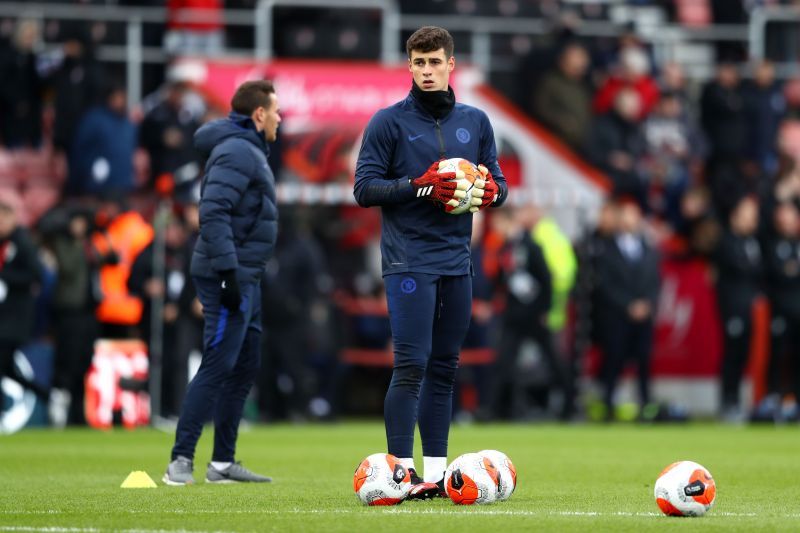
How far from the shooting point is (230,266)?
32.6ft

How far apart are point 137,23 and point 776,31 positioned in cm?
994

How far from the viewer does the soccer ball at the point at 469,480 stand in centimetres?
872

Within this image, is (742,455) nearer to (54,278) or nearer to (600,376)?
(600,376)

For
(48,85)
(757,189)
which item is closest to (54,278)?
(48,85)

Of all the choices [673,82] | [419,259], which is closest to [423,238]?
[419,259]

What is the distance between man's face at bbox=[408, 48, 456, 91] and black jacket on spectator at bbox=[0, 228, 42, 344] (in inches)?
361

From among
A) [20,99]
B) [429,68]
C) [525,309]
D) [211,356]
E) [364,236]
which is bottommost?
[525,309]

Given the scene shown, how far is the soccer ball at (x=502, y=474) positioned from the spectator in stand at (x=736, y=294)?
11924 millimetres

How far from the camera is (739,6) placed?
26125mm

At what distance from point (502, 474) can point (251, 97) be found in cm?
311

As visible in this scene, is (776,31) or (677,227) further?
(776,31)

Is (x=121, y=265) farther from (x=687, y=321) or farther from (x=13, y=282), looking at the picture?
(x=687, y=321)

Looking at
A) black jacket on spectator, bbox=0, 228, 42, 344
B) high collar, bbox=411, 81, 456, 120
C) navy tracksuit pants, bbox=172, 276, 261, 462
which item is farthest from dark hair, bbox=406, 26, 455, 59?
black jacket on spectator, bbox=0, 228, 42, 344

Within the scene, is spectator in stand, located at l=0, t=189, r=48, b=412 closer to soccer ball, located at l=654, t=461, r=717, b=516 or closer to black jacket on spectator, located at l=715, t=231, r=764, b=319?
black jacket on spectator, located at l=715, t=231, r=764, b=319
